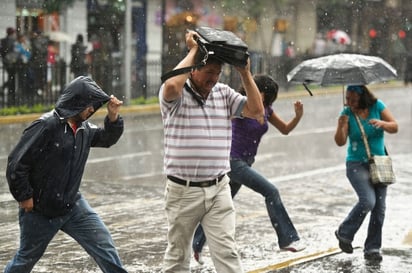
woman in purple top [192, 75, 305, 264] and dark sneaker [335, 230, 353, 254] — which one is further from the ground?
woman in purple top [192, 75, 305, 264]

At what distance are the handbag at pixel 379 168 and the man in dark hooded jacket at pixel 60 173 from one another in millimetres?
2685

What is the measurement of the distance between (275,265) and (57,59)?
16883 mm

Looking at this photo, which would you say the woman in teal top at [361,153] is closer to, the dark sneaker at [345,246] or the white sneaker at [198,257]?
the dark sneaker at [345,246]

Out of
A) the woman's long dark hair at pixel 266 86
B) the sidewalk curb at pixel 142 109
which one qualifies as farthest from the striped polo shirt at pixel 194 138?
the sidewalk curb at pixel 142 109

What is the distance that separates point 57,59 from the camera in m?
24.0

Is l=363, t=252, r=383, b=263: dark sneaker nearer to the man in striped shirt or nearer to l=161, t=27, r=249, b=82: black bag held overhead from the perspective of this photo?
the man in striped shirt

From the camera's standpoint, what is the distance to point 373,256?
8.19 m

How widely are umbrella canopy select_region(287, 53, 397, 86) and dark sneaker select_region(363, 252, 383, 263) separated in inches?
56.7

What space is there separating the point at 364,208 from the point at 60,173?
119 inches

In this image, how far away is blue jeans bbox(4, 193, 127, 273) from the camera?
6031 mm

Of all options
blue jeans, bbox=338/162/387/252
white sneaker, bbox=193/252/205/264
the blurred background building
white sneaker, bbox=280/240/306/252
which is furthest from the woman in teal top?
the blurred background building

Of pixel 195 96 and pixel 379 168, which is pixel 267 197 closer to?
pixel 379 168

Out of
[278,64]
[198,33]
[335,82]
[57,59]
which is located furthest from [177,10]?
[198,33]

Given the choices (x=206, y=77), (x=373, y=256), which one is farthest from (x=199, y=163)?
(x=373, y=256)
